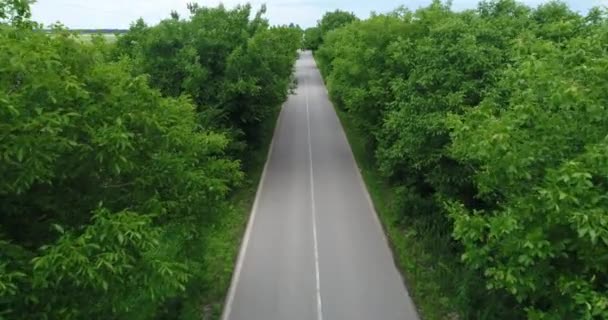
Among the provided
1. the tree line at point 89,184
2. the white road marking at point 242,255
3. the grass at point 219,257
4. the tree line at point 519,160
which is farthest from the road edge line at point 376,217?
the tree line at point 89,184

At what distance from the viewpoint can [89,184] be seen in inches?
347

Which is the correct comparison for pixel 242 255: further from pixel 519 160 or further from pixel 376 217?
pixel 519 160

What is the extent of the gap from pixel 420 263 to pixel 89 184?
11589 millimetres

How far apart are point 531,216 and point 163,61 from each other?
62.2ft

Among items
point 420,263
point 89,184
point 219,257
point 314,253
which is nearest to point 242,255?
point 219,257

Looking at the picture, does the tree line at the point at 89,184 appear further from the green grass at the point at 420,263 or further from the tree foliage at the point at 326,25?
the tree foliage at the point at 326,25

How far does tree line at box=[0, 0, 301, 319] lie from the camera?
21.9ft

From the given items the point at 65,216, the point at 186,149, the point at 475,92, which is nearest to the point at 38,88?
the point at 65,216

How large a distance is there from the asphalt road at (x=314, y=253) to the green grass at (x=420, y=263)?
328mm

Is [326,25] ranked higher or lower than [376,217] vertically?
higher

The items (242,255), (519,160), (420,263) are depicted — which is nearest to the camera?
(519,160)

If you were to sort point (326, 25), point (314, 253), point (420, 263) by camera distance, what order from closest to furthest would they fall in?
1. point (420, 263)
2. point (314, 253)
3. point (326, 25)

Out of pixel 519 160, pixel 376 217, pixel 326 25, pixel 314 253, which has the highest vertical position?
pixel 326 25

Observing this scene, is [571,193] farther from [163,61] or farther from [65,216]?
[163,61]
